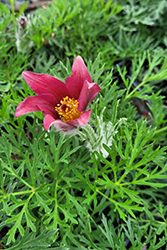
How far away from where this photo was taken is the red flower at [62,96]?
68 cm

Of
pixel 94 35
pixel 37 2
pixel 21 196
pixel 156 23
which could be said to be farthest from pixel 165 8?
pixel 21 196

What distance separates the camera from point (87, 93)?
689mm

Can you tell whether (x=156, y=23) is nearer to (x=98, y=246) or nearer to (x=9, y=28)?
(x=9, y=28)

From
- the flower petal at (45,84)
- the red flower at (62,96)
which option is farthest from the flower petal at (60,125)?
the flower petal at (45,84)

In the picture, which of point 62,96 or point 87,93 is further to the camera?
point 62,96

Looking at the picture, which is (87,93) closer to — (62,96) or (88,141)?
(62,96)

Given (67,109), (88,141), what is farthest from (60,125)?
(88,141)

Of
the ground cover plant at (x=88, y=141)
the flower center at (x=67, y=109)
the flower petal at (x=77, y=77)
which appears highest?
the flower petal at (x=77, y=77)

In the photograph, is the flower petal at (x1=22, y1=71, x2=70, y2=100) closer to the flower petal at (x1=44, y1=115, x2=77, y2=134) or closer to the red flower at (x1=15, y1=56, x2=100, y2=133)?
the red flower at (x1=15, y1=56, x2=100, y2=133)

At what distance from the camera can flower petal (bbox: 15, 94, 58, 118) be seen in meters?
0.68

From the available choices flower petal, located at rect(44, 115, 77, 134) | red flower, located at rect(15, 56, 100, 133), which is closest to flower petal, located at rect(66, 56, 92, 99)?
red flower, located at rect(15, 56, 100, 133)

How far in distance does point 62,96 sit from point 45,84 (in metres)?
0.08

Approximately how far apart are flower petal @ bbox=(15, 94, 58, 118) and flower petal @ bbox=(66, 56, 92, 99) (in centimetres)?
7

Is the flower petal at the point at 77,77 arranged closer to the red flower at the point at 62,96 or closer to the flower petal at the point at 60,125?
the red flower at the point at 62,96
